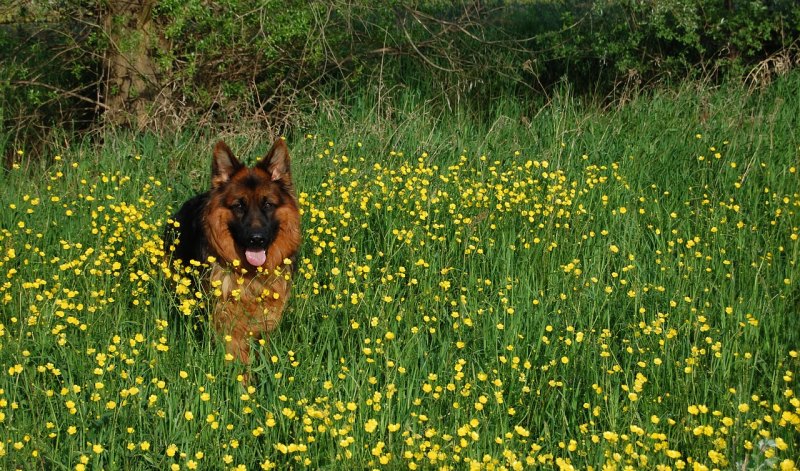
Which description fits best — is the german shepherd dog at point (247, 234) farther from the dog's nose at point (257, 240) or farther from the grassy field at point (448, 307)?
the grassy field at point (448, 307)

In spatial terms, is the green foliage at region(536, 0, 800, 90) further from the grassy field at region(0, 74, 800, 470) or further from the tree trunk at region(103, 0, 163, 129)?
the tree trunk at region(103, 0, 163, 129)

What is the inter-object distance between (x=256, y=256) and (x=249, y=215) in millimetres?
237

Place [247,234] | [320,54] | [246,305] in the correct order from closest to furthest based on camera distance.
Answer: [246,305] → [247,234] → [320,54]

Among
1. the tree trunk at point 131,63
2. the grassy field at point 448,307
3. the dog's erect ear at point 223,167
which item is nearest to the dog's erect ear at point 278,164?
the dog's erect ear at point 223,167

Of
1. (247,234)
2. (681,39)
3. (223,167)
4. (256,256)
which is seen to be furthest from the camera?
(681,39)

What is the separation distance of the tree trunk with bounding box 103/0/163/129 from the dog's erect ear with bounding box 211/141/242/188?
2.43 meters

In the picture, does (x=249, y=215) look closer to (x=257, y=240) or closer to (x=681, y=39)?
(x=257, y=240)

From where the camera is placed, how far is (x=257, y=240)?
4562 mm

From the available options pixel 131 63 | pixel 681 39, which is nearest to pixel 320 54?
pixel 131 63

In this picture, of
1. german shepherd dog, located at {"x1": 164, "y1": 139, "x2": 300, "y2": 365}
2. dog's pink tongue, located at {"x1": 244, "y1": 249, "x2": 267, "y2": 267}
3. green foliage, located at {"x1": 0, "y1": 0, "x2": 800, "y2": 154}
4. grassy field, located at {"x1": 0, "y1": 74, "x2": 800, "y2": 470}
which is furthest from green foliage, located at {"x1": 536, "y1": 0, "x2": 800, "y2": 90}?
dog's pink tongue, located at {"x1": 244, "y1": 249, "x2": 267, "y2": 267}

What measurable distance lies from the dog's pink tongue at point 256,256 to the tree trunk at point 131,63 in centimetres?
284

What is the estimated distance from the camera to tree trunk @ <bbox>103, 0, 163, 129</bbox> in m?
6.79

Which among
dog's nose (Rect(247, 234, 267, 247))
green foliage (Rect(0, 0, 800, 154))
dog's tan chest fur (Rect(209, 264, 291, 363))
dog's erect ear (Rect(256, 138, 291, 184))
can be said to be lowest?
dog's tan chest fur (Rect(209, 264, 291, 363))

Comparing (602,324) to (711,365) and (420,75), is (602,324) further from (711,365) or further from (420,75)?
(420,75)
